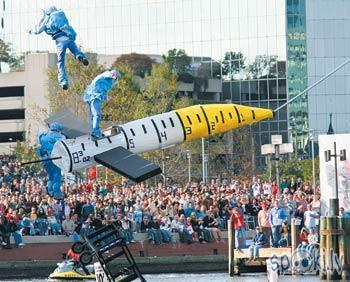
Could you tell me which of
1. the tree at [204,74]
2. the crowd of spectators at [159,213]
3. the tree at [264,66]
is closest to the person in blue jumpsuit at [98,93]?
the crowd of spectators at [159,213]

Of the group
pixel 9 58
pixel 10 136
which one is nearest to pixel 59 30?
pixel 10 136

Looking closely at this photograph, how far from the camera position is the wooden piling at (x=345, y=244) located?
2064 inches

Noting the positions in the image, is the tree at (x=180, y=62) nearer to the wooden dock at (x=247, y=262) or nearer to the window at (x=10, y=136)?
the window at (x=10, y=136)

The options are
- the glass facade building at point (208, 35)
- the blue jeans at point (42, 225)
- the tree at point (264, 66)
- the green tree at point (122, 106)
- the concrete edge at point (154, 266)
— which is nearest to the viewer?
the blue jeans at point (42, 225)

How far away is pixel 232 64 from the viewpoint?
144250mm

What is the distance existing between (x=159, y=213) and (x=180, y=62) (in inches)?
3200

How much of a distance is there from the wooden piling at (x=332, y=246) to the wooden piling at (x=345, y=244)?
0.51 ft

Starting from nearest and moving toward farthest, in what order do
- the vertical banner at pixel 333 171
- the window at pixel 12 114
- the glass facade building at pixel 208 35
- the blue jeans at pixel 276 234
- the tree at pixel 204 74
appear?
the vertical banner at pixel 333 171 → the blue jeans at pixel 276 234 → the tree at pixel 204 74 → the glass facade building at pixel 208 35 → the window at pixel 12 114

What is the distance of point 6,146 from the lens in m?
139

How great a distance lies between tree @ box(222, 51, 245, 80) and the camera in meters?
144

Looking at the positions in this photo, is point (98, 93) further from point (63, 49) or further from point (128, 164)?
point (128, 164)

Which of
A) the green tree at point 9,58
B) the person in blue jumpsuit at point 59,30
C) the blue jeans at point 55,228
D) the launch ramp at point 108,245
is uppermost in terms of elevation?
the green tree at point 9,58

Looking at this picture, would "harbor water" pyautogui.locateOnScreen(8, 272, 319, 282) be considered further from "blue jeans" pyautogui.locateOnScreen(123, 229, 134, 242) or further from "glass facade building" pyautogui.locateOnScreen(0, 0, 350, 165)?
"glass facade building" pyautogui.locateOnScreen(0, 0, 350, 165)

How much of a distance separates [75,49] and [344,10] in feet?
341
